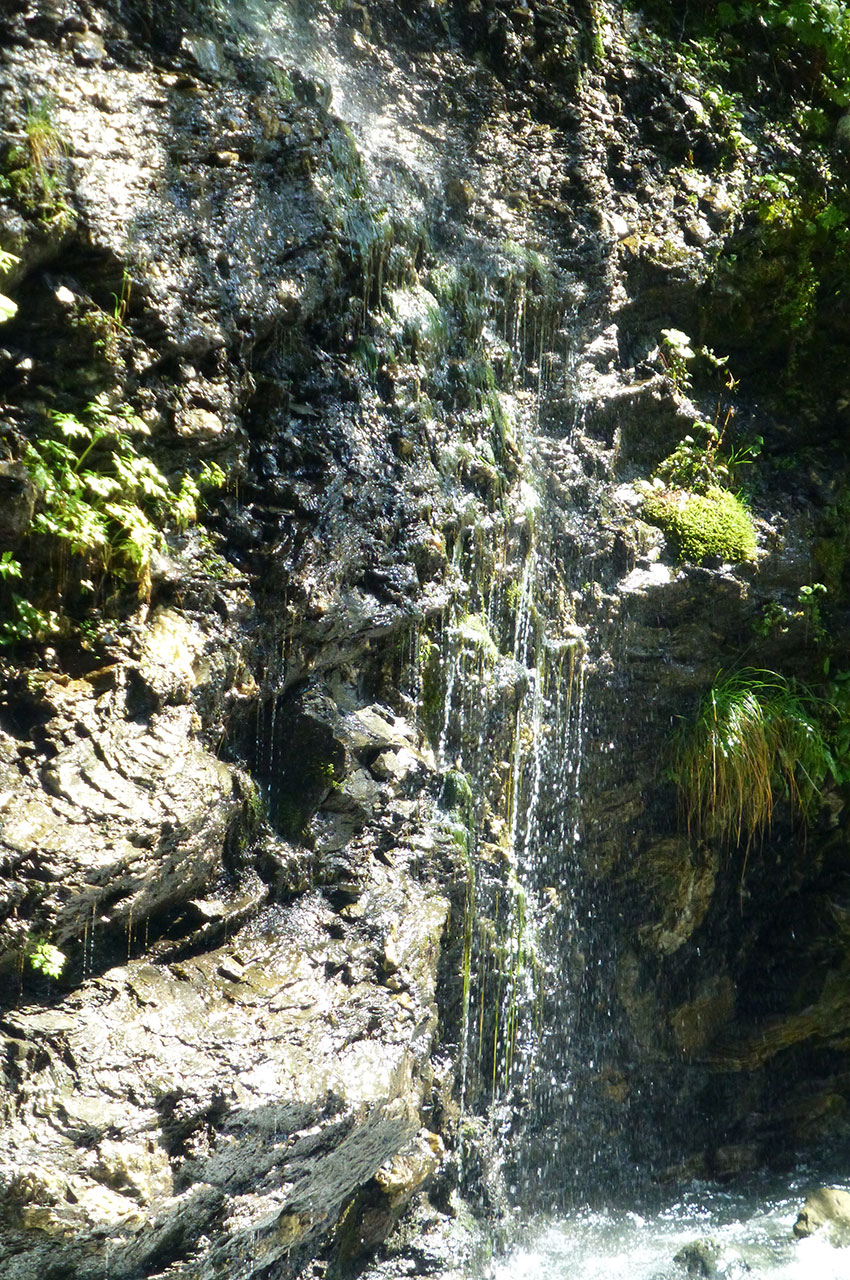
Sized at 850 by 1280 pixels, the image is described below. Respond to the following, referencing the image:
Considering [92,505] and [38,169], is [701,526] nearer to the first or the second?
[92,505]

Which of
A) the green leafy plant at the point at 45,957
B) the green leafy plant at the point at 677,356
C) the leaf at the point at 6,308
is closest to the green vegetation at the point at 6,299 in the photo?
the leaf at the point at 6,308

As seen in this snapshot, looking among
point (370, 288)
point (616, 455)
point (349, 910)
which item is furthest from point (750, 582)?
point (349, 910)

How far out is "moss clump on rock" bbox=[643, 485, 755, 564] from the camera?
6438 mm

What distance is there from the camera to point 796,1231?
5684mm

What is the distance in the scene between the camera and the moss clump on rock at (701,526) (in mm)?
6438

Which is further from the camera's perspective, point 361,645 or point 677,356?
point 677,356

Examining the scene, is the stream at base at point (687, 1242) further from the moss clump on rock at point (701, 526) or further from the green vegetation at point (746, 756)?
the moss clump on rock at point (701, 526)

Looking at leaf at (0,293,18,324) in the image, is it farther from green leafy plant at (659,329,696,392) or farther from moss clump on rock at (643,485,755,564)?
green leafy plant at (659,329,696,392)

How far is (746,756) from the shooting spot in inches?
244

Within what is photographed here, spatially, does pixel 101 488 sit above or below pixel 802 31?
below

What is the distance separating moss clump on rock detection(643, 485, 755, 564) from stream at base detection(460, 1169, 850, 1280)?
3.89 m

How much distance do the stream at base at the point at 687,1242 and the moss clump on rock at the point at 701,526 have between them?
12.8 feet

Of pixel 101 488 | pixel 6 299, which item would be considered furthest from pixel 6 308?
pixel 101 488

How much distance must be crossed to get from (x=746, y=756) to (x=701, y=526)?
146 cm
